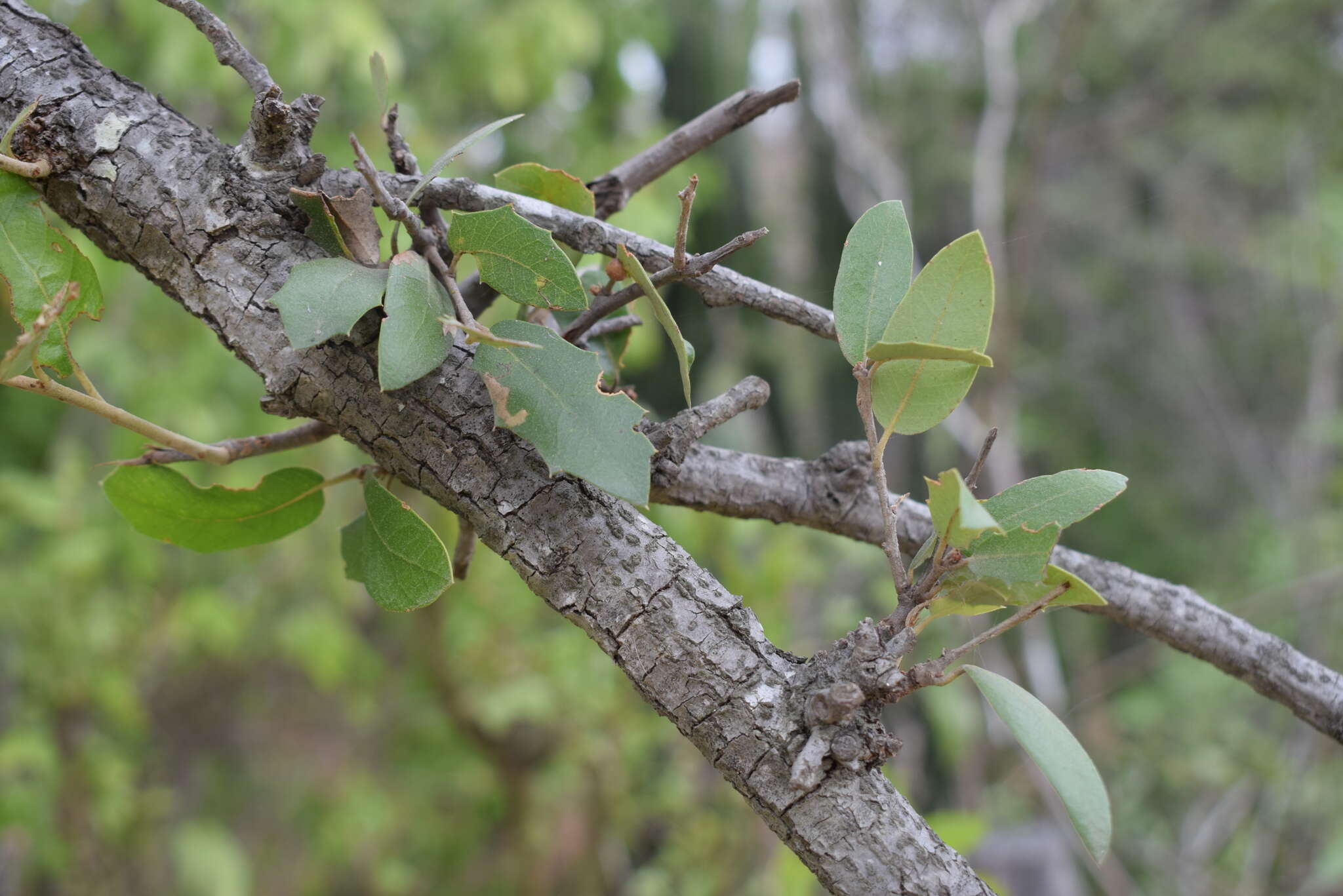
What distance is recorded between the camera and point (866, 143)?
249 centimetres

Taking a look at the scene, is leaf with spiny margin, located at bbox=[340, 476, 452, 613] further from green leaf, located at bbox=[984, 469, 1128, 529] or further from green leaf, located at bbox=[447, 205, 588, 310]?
green leaf, located at bbox=[984, 469, 1128, 529]

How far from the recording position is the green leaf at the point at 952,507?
10.2 inches

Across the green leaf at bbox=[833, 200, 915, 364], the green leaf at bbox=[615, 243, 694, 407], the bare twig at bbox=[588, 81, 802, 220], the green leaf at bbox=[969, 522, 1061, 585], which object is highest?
the bare twig at bbox=[588, 81, 802, 220]

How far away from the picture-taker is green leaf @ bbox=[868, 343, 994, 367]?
0.94 ft

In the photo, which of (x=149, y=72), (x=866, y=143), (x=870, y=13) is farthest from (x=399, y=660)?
(x=870, y=13)

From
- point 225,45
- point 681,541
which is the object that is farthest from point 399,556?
point 681,541

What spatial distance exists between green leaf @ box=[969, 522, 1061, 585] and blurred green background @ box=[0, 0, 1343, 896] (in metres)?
0.50

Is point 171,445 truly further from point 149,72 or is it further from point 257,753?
point 257,753

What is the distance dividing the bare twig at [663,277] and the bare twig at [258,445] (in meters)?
0.11

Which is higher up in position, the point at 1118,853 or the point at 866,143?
the point at 866,143

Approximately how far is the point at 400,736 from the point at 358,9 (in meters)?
1.74

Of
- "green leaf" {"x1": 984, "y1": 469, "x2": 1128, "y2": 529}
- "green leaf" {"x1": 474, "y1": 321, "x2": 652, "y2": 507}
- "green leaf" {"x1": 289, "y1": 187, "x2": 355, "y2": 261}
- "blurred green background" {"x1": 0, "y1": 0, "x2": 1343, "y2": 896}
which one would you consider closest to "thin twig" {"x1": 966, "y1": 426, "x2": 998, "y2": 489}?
"green leaf" {"x1": 984, "y1": 469, "x2": 1128, "y2": 529}

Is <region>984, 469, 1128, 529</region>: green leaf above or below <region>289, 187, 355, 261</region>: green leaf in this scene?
below

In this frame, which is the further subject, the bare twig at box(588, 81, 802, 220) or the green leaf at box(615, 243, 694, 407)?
the bare twig at box(588, 81, 802, 220)
